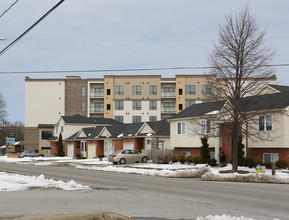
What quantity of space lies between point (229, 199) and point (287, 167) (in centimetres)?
1902

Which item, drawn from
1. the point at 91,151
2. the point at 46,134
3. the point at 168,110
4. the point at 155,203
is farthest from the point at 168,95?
the point at 155,203

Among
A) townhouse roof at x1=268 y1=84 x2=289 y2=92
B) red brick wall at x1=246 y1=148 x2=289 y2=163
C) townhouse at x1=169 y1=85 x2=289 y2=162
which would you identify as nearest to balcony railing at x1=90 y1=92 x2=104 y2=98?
townhouse at x1=169 y1=85 x2=289 y2=162

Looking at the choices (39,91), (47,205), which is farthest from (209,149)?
(39,91)

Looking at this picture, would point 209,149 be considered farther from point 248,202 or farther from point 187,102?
point 187,102

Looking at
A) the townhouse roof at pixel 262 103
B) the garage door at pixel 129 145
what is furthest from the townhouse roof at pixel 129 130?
the townhouse roof at pixel 262 103

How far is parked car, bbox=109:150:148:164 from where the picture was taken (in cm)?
4300

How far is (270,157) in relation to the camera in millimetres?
34188

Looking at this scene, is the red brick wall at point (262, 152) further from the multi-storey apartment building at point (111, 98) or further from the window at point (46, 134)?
the window at point (46, 134)

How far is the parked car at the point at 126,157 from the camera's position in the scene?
141 feet

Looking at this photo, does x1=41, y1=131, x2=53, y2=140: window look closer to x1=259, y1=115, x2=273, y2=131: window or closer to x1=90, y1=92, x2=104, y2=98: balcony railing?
x1=90, y1=92, x2=104, y2=98: balcony railing

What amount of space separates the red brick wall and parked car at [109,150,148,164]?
13.1m

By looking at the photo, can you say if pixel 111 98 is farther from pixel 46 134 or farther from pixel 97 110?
pixel 46 134

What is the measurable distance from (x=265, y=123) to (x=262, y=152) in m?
2.65

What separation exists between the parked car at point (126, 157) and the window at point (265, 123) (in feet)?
49.2
